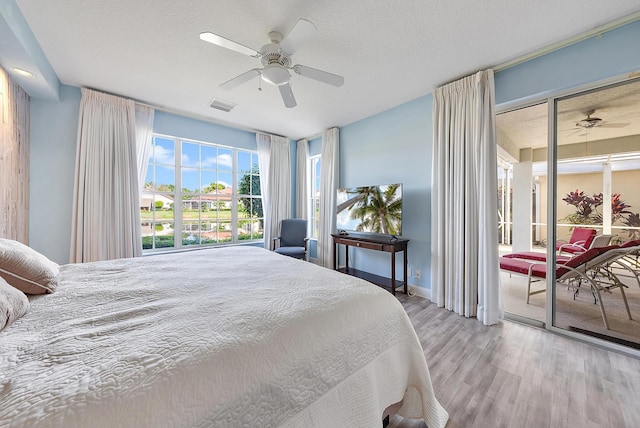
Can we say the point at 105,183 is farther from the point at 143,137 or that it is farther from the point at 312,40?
the point at 312,40

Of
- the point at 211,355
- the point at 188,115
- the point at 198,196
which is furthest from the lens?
the point at 198,196

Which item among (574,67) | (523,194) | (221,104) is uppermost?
(221,104)

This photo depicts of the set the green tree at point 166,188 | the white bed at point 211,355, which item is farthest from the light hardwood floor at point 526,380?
the green tree at point 166,188

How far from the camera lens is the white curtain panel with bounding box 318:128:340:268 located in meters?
4.34

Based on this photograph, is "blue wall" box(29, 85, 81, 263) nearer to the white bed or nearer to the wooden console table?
the white bed

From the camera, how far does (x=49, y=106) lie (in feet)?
9.42

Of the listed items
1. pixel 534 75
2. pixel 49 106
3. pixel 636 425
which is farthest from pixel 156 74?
pixel 636 425

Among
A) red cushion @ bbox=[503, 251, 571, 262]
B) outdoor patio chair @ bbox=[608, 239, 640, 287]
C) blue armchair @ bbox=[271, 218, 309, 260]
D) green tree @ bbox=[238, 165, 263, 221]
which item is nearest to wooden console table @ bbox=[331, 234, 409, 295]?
blue armchair @ bbox=[271, 218, 309, 260]

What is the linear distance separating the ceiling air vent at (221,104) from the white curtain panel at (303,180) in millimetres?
1887

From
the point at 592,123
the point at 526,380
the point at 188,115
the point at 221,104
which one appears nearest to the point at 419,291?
the point at 526,380

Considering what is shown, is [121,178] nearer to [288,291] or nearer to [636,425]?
[288,291]

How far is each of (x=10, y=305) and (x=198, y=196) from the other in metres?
3.31

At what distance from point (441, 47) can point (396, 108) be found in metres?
1.32

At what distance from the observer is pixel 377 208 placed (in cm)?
348
